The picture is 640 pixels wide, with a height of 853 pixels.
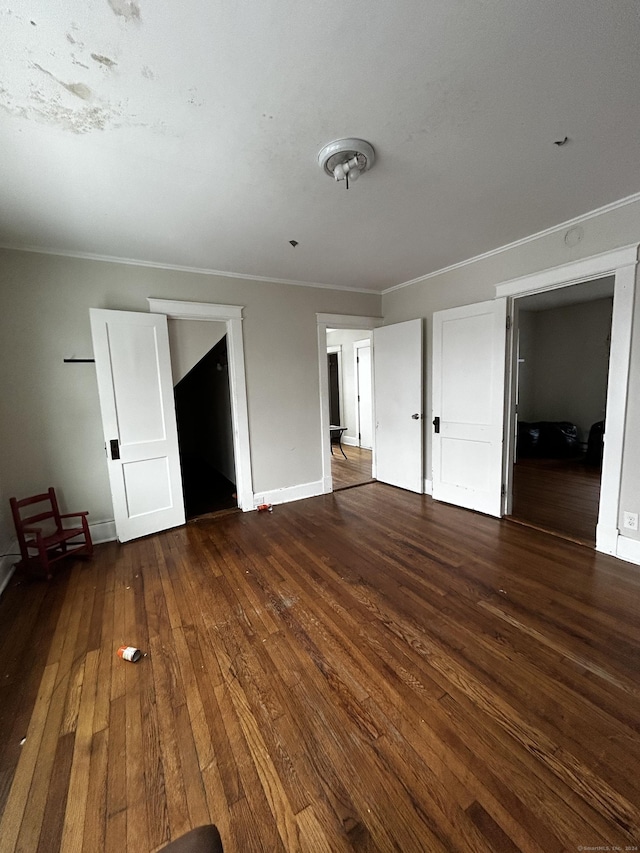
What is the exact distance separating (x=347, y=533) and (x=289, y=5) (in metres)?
3.18

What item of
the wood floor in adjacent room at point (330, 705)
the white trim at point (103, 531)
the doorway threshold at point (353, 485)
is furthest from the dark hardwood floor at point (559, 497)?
the white trim at point (103, 531)

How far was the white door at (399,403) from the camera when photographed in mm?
4031

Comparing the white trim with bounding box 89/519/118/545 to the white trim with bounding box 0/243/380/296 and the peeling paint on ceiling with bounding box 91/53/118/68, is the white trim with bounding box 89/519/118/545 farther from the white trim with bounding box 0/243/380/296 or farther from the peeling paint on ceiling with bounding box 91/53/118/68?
the peeling paint on ceiling with bounding box 91/53/118/68

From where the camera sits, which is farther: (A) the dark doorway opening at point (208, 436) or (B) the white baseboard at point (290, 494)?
(A) the dark doorway opening at point (208, 436)

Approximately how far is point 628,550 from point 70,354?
4.81 m

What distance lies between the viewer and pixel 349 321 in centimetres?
432

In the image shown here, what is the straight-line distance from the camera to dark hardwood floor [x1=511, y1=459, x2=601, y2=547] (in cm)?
315

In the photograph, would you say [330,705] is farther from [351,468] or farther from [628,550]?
[351,468]

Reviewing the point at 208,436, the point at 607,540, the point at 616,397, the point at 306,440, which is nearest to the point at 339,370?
the point at 208,436

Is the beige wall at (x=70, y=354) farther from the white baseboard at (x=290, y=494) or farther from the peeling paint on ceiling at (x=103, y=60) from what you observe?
the peeling paint on ceiling at (x=103, y=60)

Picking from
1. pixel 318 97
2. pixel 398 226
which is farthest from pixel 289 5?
pixel 398 226

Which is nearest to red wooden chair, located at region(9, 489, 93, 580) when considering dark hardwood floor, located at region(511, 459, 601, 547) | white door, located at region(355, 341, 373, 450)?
dark hardwood floor, located at region(511, 459, 601, 547)

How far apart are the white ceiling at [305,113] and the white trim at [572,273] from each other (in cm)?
36

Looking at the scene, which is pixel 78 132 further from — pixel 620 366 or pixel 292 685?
pixel 620 366
